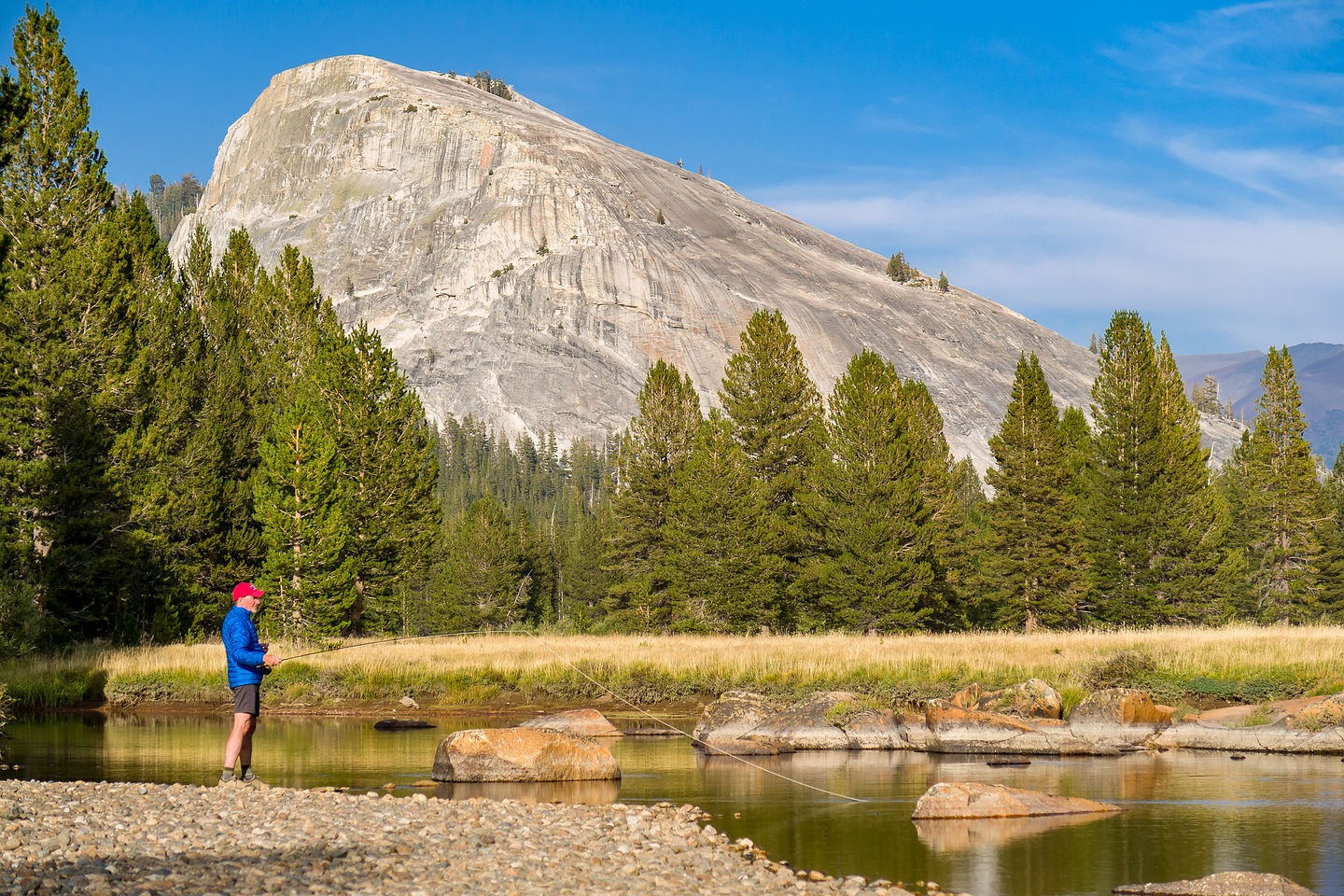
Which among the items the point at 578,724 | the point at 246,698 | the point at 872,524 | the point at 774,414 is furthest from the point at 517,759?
the point at 774,414

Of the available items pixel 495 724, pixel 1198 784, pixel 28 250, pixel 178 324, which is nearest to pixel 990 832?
pixel 1198 784

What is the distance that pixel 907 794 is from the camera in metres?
17.5

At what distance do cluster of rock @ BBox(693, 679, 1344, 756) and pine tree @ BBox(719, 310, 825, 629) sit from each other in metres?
27.9

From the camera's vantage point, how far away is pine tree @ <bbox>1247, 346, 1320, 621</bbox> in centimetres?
6600

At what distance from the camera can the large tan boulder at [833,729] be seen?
23094mm

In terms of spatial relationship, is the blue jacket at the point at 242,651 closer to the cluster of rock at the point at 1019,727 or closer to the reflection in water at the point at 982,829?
the reflection in water at the point at 982,829

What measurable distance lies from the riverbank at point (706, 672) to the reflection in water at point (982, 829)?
12032mm

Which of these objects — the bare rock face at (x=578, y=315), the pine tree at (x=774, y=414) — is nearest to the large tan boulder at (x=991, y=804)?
the pine tree at (x=774, y=414)

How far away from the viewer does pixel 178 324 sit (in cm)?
4931

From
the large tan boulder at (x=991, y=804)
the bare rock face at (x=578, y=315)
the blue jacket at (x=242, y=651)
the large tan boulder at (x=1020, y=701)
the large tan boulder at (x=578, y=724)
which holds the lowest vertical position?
the large tan boulder at (x=578, y=724)

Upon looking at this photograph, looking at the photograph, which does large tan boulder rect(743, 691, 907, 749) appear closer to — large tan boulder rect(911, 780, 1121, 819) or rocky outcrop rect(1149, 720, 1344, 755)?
rocky outcrop rect(1149, 720, 1344, 755)

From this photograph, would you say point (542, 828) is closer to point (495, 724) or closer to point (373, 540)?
point (495, 724)

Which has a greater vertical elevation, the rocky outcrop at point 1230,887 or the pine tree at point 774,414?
the pine tree at point 774,414

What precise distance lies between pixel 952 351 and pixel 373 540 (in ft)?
520
